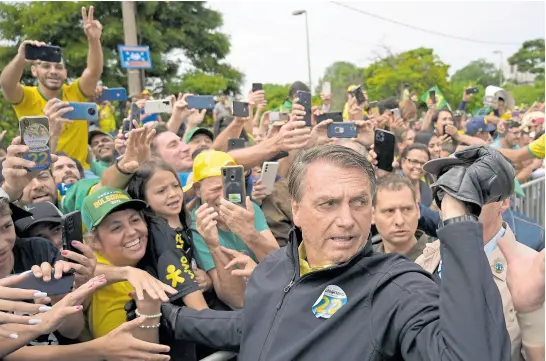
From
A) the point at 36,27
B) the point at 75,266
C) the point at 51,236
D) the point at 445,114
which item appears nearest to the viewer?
the point at 75,266

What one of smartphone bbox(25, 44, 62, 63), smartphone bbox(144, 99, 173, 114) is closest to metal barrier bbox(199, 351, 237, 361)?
smartphone bbox(25, 44, 62, 63)

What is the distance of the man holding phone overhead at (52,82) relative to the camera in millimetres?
4125

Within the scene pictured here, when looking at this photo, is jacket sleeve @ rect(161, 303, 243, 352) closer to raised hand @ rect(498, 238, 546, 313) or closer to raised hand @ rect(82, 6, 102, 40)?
raised hand @ rect(498, 238, 546, 313)

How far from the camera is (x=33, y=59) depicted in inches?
161

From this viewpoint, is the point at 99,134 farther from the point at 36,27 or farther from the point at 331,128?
the point at 36,27

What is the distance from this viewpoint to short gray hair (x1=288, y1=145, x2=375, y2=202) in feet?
6.31

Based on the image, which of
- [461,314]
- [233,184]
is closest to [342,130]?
[233,184]

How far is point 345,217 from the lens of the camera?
Answer: 6.14 feet

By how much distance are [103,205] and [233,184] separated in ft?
2.35

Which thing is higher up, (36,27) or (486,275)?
(36,27)

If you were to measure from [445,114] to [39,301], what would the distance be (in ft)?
22.3

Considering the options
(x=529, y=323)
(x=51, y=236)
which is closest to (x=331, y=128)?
(x=51, y=236)

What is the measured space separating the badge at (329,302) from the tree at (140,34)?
18.9 m

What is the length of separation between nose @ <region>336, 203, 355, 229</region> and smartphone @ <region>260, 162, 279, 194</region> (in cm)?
194
